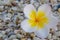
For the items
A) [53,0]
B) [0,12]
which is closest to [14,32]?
[0,12]

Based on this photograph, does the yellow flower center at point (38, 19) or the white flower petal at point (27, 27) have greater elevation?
the yellow flower center at point (38, 19)

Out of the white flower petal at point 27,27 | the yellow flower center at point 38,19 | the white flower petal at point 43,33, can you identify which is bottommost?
the white flower petal at point 43,33

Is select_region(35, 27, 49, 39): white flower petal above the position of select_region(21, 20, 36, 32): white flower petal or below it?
below

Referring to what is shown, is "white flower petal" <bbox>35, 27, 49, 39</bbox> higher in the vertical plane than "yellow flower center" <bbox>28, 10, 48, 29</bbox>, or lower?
lower

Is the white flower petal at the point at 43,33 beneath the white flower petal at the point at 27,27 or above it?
beneath

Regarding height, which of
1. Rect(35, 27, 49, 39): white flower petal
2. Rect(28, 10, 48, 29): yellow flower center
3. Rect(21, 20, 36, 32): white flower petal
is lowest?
Rect(35, 27, 49, 39): white flower petal
